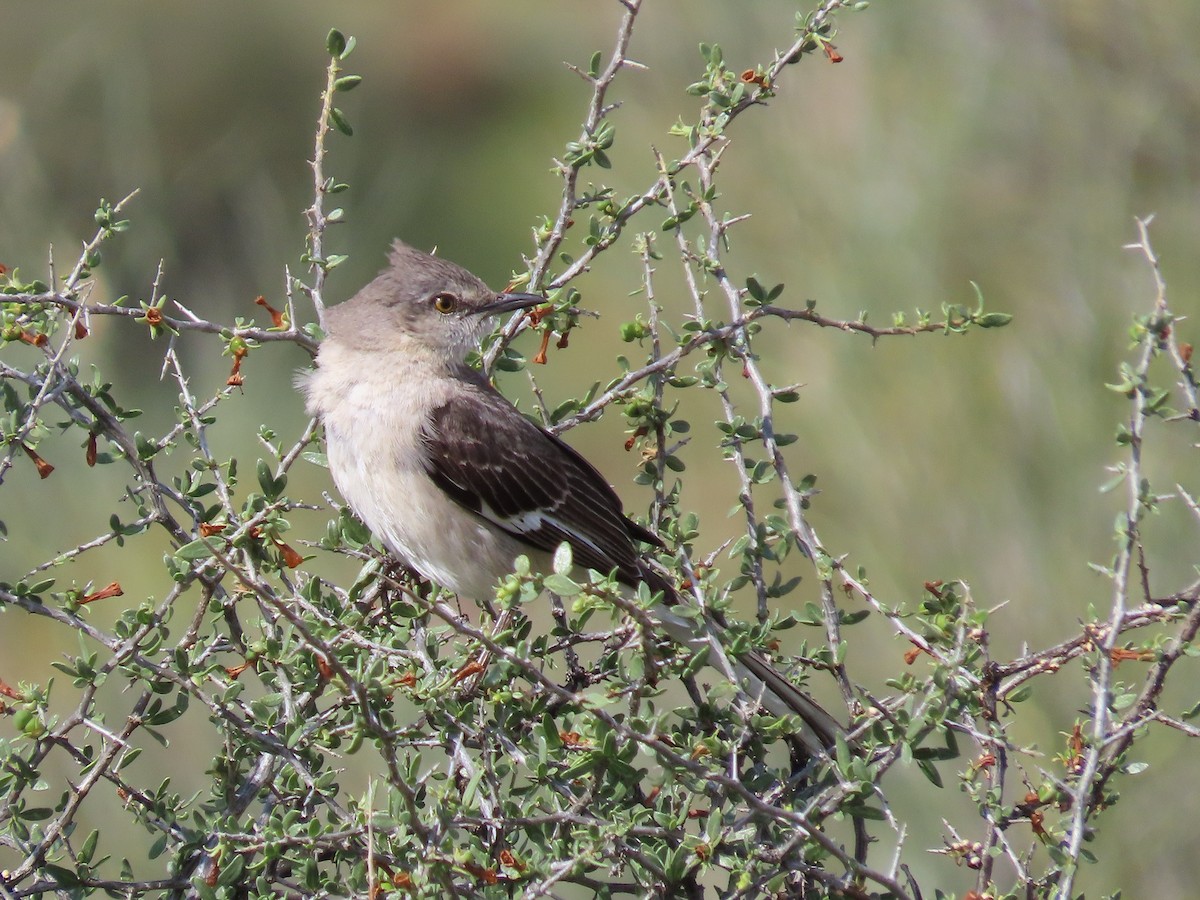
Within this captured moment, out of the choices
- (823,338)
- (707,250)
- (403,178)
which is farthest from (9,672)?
(707,250)

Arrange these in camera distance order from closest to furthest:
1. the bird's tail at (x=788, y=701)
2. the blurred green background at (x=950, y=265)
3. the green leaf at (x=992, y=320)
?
the green leaf at (x=992, y=320) < the bird's tail at (x=788, y=701) < the blurred green background at (x=950, y=265)

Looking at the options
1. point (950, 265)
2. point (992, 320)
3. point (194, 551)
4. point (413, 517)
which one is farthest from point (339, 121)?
point (950, 265)

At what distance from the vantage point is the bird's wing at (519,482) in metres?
4.04

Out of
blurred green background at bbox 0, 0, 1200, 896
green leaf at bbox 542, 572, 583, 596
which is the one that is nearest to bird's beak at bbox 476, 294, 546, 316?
green leaf at bbox 542, 572, 583, 596

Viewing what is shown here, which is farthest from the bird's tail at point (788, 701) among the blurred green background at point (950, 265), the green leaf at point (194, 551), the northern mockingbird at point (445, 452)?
the blurred green background at point (950, 265)

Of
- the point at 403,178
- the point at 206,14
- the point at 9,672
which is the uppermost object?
the point at 206,14

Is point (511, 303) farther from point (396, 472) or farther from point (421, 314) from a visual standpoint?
point (421, 314)

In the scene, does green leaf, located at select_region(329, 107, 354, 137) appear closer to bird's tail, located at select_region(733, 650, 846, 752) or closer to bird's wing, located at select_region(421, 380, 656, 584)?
bird's wing, located at select_region(421, 380, 656, 584)

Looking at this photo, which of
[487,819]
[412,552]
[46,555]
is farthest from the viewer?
[46,555]

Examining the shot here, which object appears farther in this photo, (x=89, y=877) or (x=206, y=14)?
(x=206, y=14)

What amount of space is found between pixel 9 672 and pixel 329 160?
558 cm

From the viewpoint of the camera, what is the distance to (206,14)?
1861 centimetres

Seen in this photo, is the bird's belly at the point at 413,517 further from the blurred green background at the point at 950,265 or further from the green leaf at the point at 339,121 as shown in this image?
the blurred green background at the point at 950,265

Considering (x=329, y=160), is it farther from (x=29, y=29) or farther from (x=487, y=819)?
(x=487, y=819)
